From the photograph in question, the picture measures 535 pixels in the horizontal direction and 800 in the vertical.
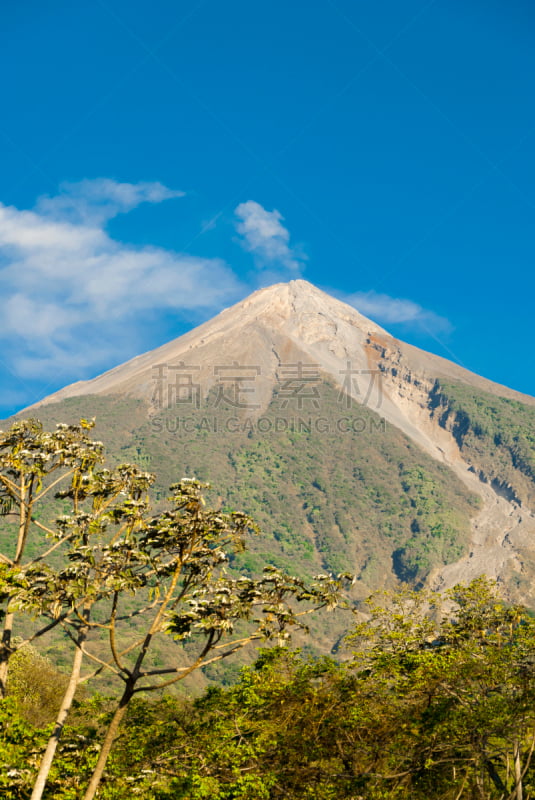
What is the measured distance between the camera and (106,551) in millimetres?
10992

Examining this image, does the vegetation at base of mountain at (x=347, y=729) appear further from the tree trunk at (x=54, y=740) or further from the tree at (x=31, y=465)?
the tree at (x=31, y=465)

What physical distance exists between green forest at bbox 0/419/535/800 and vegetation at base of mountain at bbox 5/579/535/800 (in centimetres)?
6

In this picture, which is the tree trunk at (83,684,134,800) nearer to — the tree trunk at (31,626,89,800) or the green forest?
the green forest

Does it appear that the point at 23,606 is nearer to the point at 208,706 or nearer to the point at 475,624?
the point at 208,706

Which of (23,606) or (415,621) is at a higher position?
(23,606)

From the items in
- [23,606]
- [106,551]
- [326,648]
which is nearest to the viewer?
[23,606]

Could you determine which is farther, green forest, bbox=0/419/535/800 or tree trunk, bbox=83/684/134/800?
green forest, bbox=0/419/535/800

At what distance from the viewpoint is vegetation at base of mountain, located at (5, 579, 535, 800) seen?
1376cm

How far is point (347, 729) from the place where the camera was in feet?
53.3

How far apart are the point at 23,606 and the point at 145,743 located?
8.24 metres

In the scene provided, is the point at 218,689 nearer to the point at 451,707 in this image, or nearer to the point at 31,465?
the point at 451,707

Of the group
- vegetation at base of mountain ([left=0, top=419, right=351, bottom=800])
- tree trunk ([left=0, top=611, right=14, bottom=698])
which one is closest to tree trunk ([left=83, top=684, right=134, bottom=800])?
vegetation at base of mountain ([left=0, top=419, right=351, bottom=800])

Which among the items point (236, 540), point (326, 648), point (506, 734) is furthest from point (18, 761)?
point (326, 648)

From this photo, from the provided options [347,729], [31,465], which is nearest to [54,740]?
[31,465]
